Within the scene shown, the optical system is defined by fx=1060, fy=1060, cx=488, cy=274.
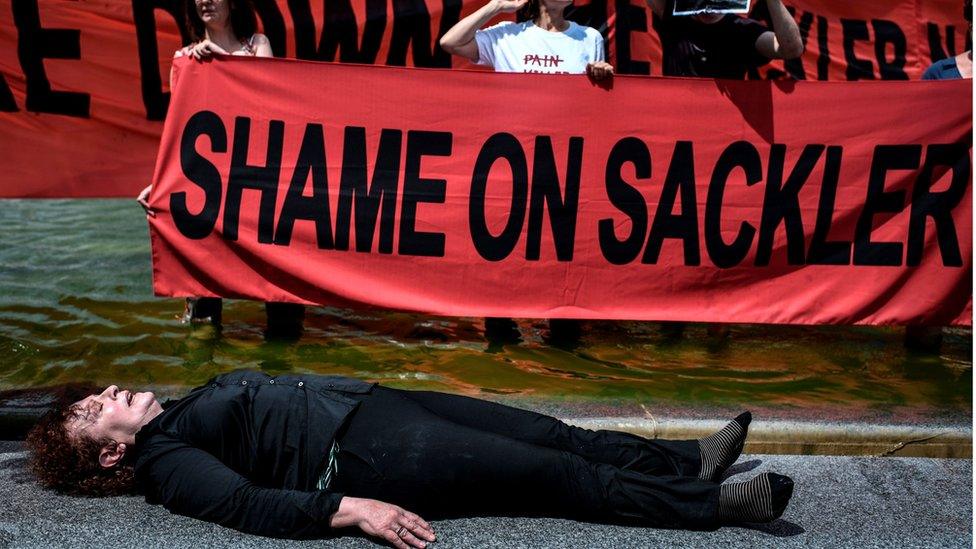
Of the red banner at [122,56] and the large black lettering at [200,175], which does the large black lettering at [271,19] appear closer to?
the red banner at [122,56]

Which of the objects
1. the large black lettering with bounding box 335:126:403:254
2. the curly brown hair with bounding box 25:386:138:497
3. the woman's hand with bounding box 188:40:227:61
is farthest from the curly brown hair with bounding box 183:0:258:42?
the curly brown hair with bounding box 25:386:138:497

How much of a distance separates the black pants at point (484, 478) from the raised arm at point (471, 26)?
8.22 feet

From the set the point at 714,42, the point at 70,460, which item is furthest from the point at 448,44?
the point at 70,460

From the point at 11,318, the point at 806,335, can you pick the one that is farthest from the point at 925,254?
the point at 11,318

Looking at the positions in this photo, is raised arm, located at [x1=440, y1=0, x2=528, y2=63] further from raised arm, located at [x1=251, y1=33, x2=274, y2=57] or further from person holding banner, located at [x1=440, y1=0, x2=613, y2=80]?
raised arm, located at [x1=251, y1=33, x2=274, y2=57]

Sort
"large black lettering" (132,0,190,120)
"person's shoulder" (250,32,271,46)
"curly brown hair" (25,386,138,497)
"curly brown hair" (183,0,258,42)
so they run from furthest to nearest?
"large black lettering" (132,0,190,120) → "person's shoulder" (250,32,271,46) → "curly brown hair" (183,0,258,42) → "curly brown hair" (25,386,138,497)

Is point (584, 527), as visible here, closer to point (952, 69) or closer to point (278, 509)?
point (278, 509)

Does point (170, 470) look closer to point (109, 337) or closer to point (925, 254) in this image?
point (109, 337)

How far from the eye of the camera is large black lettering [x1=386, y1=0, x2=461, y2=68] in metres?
6.97

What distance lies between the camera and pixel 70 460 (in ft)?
12.3

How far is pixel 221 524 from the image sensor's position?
3.55 m

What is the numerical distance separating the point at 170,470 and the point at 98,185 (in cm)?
359

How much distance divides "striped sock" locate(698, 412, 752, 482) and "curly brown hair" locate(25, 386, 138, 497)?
6.89 ft

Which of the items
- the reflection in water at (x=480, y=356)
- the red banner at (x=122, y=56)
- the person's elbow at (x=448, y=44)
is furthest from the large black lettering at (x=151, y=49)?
the person's elbow at (x=448, y=44)
